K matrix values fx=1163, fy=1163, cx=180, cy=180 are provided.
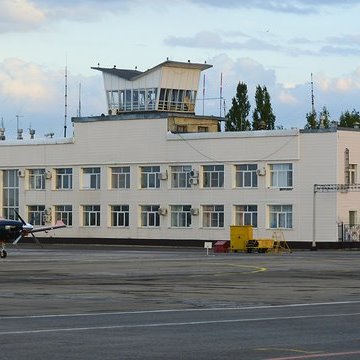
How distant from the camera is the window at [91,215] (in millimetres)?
108000

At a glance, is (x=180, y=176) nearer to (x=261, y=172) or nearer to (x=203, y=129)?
(x=203, y=129)

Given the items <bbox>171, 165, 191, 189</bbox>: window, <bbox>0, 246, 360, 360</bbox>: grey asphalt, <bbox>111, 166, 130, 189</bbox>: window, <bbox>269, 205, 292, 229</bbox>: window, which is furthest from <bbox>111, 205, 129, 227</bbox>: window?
<bbox>0, 246, 360, 360</bbox>: grey asphalt

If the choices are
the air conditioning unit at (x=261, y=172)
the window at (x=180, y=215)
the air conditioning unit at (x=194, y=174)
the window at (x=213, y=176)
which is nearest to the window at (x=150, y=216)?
the window at (x=180, y=215)

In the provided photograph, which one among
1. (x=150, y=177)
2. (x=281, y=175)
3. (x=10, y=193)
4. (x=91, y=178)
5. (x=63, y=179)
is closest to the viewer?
(x=281, y=175)

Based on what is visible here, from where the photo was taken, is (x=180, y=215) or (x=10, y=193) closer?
(x=180, y=215)

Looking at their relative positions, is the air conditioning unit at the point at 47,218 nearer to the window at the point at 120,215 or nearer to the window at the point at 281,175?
the window at the point at 120,215

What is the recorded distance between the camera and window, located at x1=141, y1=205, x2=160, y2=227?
105 m

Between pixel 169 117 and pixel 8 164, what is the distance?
63.8 feet

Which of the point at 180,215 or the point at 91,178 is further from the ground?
the point at 91,178

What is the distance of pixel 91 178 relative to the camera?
357 ft

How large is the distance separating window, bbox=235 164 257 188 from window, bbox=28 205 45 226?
69.4 ft

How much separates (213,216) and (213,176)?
3.53 m

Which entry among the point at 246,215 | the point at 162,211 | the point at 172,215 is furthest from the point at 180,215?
the point at 246,215

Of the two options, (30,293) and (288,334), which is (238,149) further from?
(288,334)
